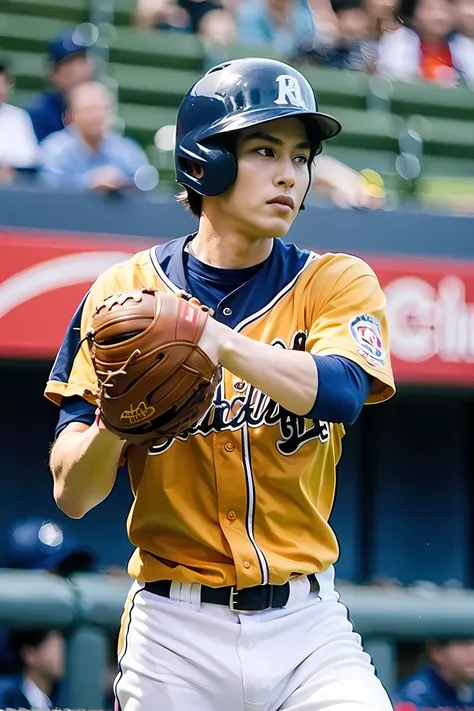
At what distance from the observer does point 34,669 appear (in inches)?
146

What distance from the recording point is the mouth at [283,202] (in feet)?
7.96

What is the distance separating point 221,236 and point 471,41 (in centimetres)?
701

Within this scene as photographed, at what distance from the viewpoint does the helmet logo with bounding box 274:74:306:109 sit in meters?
2.44

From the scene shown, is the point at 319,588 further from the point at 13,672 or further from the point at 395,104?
the point at 395,104

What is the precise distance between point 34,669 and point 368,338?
5.91 feet

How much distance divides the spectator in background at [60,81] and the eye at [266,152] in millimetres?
4266

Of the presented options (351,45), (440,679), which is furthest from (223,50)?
(440,679)

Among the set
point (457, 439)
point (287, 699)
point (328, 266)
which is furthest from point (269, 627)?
point (457, 439)

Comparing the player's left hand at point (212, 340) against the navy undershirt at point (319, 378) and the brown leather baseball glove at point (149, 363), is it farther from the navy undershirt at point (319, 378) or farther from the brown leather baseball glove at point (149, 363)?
the navy undershirt at point (319, 378)

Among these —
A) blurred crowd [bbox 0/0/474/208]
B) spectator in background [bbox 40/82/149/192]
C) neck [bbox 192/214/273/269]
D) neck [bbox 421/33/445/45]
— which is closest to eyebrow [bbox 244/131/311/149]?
neck [bbox 192/214/273/269]

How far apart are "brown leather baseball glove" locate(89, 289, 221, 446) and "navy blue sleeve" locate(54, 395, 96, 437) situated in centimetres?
22

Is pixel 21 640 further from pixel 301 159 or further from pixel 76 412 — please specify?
pixel 301 159

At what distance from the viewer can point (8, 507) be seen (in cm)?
620

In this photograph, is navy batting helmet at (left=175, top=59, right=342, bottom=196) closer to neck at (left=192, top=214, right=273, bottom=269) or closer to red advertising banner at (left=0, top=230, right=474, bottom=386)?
neck at (left=192, top=214, right=273, bottom=269)
